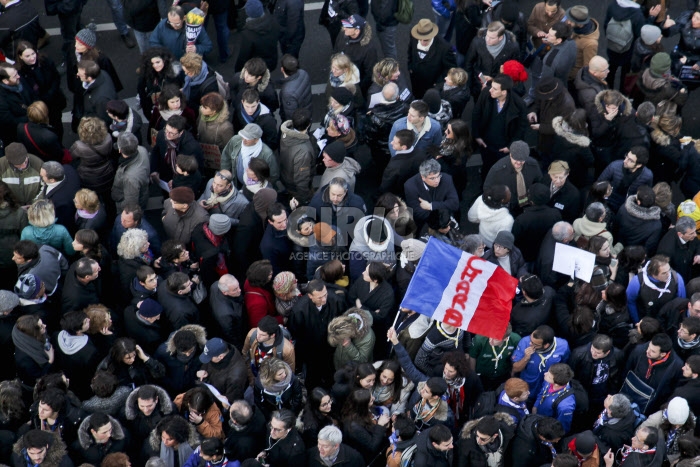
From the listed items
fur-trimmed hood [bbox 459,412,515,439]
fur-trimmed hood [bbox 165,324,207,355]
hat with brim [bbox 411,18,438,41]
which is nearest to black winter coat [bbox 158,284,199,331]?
fur-trimmed hood [bbox 165,324,207,355]


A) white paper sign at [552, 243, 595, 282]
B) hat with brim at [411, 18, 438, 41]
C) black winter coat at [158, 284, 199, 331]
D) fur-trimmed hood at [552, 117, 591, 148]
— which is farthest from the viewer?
hat with brim at [411, 18, 438, 41]

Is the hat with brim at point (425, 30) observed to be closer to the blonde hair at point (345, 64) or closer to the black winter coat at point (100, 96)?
the blonde hair at point (345, 64)

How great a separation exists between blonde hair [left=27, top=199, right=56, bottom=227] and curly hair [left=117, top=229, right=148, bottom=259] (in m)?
0.83

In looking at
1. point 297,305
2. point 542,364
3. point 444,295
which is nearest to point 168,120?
point 297,305

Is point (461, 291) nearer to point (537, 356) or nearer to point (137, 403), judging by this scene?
point (537, 356)

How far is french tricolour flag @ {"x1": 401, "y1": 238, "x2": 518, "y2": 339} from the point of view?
871cm

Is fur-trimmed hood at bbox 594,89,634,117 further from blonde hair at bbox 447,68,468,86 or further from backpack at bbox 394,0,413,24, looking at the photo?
backpack at bbox 394,0,413,24

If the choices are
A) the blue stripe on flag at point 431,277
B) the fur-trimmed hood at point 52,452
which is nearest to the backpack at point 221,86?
the blue stripe on flag at point 431,277

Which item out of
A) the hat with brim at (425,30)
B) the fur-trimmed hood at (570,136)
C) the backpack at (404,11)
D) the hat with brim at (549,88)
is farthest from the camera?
the backpack at (404,11)

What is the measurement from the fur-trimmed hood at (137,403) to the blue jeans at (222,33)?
23.0ft

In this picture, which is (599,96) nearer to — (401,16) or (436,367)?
(401,16)

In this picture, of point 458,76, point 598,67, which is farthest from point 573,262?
point 598,67

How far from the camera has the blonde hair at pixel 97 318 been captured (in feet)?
29.2

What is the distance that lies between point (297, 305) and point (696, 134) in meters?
6.88
